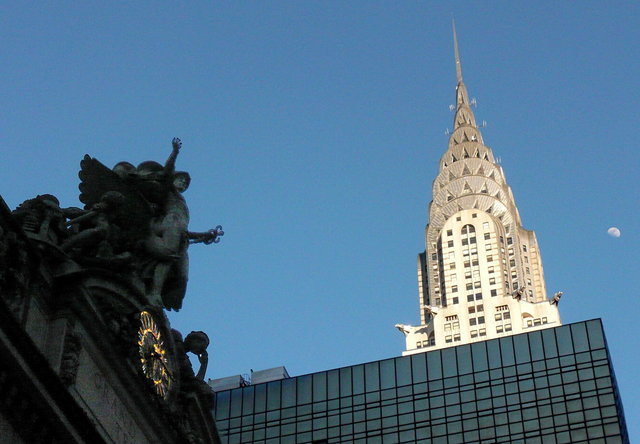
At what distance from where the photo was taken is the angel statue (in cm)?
3766

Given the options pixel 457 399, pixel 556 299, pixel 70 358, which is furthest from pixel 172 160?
pixel 556 299

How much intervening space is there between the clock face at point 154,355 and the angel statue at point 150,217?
1250 mm

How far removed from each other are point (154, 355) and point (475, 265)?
111 metres

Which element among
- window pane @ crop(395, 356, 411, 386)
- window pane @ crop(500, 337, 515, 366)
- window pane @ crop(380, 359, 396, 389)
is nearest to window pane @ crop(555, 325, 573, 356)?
window pane @ crop(500, 337, 515, 366)

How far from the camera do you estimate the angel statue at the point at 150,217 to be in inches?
1483

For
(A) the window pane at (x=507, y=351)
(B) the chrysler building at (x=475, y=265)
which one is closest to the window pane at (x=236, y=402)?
(A) the window pane at (x=507, y=351)

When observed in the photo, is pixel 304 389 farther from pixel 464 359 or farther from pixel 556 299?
pixel 556 299

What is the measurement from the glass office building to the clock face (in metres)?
42.3

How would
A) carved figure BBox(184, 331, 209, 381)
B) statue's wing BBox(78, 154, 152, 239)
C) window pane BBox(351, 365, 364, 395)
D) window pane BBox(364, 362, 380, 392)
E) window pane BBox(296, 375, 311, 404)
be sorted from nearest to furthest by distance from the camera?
statue's wing BBox(78, 154, 152, 239), carved figure BBox(184, 331, 209, 381), window pane BBox(364, 362, 380, 392), window pane BBox(351, 365, 364, 395), window pane BBox(296, 375, 311, 404)

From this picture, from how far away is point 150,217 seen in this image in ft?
127

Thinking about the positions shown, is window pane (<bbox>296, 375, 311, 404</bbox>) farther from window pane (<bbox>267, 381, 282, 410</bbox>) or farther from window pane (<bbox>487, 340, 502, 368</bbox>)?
window pane (<bbox>487, 340, 502, 368</bbox>)

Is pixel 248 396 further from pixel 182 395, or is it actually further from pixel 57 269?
pixel 57 269

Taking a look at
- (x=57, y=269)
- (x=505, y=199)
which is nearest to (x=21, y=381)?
(x=57, y=269)

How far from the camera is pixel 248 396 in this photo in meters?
81.5
